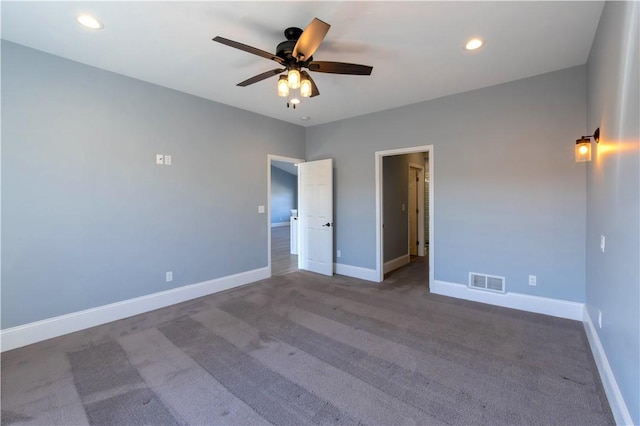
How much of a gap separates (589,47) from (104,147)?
5.20 metres

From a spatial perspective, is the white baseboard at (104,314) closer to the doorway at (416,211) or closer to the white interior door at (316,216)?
the white interior door at (316,216)

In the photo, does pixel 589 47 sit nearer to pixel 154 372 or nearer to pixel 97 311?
pixel 154 372

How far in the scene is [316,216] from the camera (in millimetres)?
5344

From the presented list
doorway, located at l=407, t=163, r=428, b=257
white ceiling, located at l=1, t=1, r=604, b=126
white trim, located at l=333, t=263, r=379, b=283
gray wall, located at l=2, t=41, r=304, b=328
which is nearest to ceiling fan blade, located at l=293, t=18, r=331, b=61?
white ceiling, located at l=1, t=1, r=604, b=126

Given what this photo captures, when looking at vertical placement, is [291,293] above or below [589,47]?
below

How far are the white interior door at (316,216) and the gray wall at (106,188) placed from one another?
1.37 m

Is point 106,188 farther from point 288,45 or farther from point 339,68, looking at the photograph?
point 339,68

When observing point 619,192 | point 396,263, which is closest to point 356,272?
point 396,263

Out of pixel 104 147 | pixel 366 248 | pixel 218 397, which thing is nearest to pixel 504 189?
pixel 366 248

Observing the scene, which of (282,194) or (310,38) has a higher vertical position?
(310,38)

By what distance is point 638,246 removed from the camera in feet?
4.50

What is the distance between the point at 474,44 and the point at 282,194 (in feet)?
36.5

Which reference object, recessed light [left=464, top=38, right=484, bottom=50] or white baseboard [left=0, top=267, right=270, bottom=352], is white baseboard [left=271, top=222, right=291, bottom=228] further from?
recessed light [left=464, top=38, right=484, bottom=50]

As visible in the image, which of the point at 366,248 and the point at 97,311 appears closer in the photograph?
the point at 97,311
